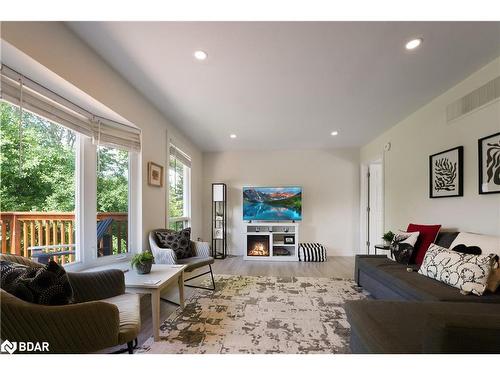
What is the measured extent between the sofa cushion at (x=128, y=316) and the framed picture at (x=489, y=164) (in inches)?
117

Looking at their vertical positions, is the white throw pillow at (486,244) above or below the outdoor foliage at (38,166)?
below

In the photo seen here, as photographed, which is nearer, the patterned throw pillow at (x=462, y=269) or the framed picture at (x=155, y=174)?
the patterned throw pillow at (x=462, y=269)

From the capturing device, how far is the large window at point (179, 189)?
352 centimetres

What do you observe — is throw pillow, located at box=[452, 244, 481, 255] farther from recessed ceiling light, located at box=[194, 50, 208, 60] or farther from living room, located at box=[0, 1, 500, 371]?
recessed ceiling light, located at box=[194, 50, 208, 60]

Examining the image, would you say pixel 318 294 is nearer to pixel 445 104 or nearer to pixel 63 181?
pixel 445 104

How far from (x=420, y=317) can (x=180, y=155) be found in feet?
11.9

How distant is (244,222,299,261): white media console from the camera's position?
452 cm

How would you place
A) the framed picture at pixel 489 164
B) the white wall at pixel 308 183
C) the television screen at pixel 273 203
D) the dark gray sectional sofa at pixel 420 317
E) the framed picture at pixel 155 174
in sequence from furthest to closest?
the white wall at pixel 308 183, the television screen at pixel 273 203, the framed picture at pixel 155 174, the framed picture at pixel 489 164, the dark gray sectional sofa at pixel 420 317

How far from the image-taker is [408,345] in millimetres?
1104

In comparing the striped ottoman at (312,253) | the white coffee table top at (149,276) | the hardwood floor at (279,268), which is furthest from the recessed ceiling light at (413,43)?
the striped ottoman at (312,253)

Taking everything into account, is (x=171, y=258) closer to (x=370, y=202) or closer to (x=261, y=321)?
(x=261, y=321)

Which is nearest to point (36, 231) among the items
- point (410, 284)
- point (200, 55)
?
point (200, 55)

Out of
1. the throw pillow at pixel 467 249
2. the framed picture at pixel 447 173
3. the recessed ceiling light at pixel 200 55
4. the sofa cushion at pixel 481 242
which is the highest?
the recessed ceiling light at pixel 200 55

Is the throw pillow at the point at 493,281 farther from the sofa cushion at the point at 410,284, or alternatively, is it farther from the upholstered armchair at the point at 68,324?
the upholstered armchair at the point at 68,324
